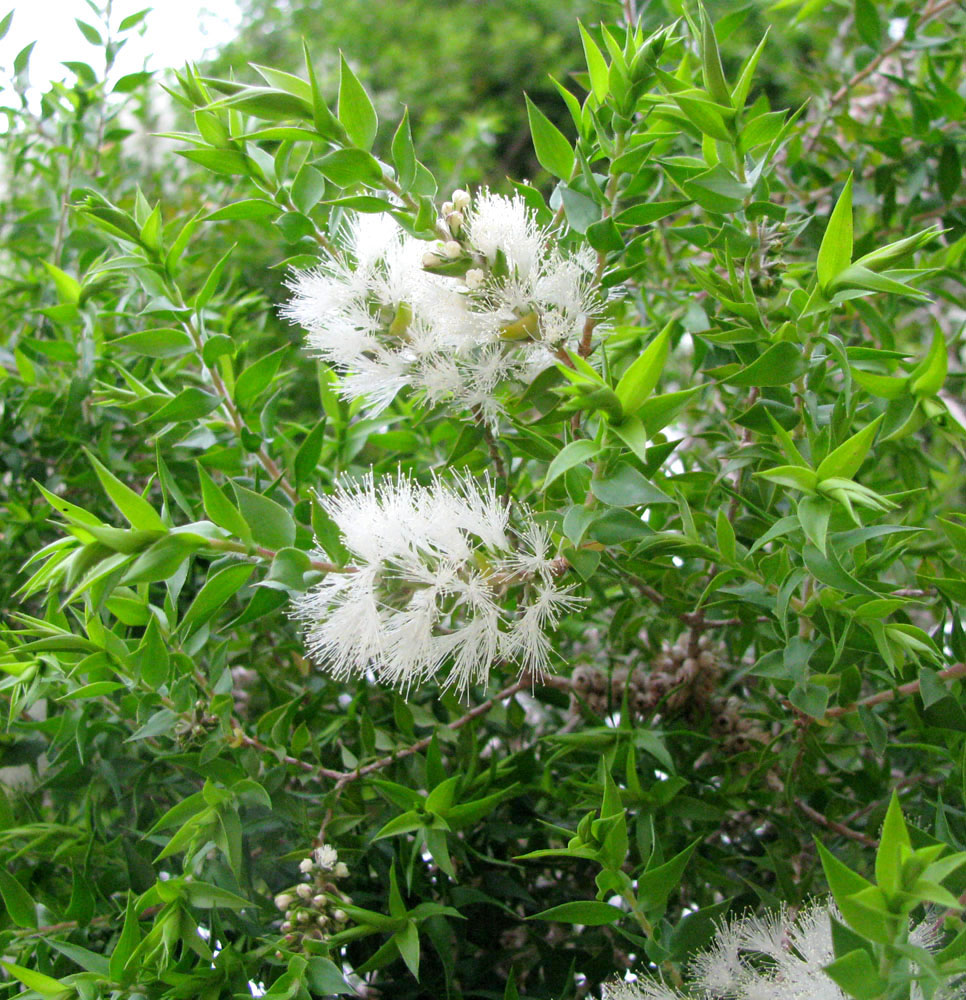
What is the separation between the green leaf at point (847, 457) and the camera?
0.46 meters

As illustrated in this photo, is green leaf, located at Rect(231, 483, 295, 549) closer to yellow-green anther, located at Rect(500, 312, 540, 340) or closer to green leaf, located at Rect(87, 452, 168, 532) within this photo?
green leaf, located at Rect(87, 452, 168, 532)

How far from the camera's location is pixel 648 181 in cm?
66

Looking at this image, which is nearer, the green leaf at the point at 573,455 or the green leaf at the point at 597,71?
the green leaf at the point at 573,455

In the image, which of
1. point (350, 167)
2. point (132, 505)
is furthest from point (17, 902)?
point (350, 167)

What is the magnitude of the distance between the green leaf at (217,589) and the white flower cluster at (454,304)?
16 centimetres

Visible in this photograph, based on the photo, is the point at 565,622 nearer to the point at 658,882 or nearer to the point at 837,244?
the point at 658,882

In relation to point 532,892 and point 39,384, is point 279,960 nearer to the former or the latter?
point 532,892

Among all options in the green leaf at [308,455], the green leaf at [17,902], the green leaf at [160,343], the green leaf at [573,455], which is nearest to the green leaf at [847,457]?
the green leaf at [573,455]

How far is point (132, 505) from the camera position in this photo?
1.59 feet

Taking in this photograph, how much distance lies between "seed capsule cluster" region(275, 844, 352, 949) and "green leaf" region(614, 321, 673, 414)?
34 centimetres

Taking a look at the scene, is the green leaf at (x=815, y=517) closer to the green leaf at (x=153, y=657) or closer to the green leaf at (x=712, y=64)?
the green leaf at (x=712, y=64)

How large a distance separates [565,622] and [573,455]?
316 millimetres

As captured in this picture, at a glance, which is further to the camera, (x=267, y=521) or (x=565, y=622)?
(x=565, y=622)

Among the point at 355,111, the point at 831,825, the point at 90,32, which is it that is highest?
the point at 90,32
